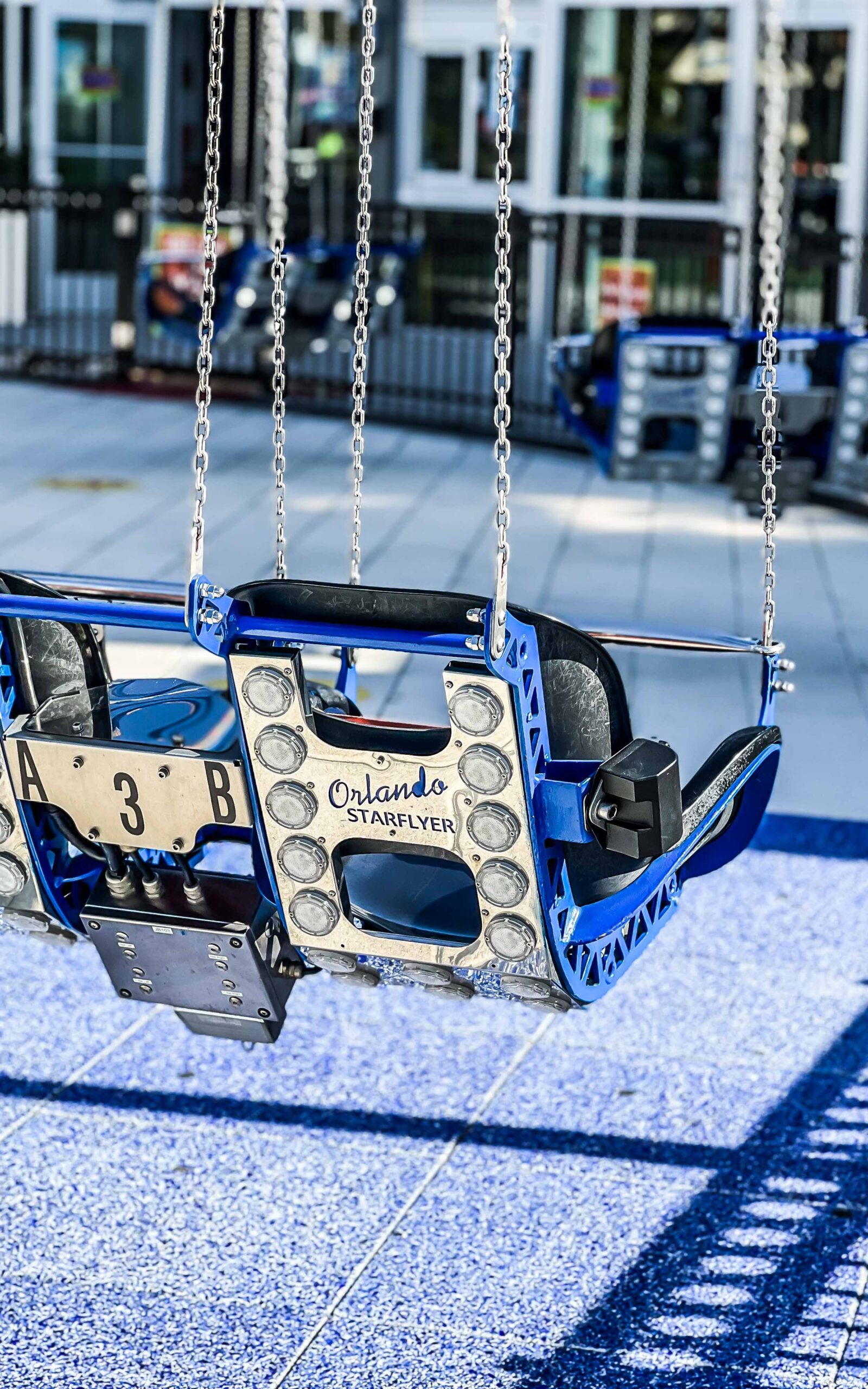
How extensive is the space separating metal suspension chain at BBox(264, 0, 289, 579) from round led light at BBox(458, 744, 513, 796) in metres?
0.40

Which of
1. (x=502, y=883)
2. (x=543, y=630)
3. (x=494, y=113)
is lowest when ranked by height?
(x=502, y=883)

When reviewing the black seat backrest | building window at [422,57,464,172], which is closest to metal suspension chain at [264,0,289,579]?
the black seat backrest

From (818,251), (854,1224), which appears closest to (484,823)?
(854,1224)

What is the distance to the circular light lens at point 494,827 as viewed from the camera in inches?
104

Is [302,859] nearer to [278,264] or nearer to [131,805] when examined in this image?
[131,805]

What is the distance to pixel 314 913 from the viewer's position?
285 centimetres

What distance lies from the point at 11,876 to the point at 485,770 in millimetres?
853

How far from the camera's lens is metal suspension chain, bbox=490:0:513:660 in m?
2.51

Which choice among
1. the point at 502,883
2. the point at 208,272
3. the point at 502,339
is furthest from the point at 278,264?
the point at 502,883

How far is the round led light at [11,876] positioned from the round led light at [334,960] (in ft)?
1.56

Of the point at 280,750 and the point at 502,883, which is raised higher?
the point at 280,750

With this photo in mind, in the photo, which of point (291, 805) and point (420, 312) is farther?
point (420, 312)

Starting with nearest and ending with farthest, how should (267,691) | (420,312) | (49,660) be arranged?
(267,691) < (49,660) < (420,312)

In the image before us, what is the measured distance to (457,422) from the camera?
43.3 feet
